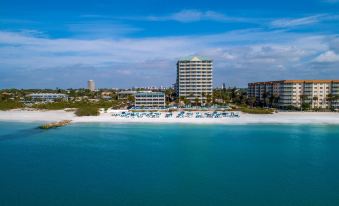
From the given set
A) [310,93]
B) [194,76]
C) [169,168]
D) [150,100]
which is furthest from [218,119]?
[194,76]

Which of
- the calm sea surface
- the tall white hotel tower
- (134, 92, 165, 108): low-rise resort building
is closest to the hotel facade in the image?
the tall white hotel tower

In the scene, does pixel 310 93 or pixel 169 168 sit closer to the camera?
pixel 169 168

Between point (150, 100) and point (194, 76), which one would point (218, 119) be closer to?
point (150, 100)

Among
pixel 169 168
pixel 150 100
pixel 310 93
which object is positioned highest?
pixel 310 93

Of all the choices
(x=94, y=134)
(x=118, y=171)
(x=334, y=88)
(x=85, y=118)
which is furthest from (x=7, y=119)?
(x=334, y=88)

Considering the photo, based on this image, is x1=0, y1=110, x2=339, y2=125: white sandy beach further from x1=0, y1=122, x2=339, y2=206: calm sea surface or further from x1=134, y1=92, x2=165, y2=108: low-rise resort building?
x1=134, y1=92, x2=165, y2=108: low-rise resort building

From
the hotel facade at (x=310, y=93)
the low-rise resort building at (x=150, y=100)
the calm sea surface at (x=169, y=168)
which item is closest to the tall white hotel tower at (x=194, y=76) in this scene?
the low-rise resort building at (x=150, y=100)
